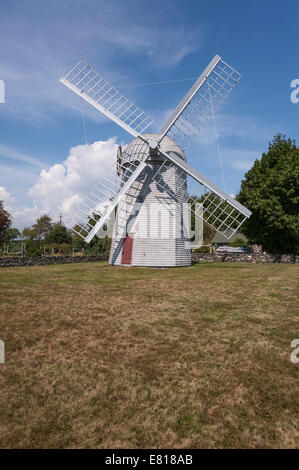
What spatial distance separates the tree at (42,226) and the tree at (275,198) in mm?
49784

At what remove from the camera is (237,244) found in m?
56.0

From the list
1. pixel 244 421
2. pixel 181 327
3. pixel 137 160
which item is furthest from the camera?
pixel 137 160

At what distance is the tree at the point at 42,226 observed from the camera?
68.8m

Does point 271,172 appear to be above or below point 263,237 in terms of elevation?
above

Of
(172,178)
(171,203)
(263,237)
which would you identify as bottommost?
(263,237)

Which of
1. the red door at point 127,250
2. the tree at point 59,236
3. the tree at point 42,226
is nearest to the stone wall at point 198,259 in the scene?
the red door at point 127,250

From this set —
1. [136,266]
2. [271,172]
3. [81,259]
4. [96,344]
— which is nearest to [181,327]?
[96,344]

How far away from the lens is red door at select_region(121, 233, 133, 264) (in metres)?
21.3

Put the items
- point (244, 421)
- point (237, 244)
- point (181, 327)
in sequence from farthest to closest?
point (237, 244)
point (181, 327)
point (244, 421)

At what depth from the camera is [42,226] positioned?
2707 inches

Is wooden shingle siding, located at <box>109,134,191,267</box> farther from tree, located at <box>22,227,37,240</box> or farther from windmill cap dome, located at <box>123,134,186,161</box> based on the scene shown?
tree, located at <box>22,227,37,240</box>

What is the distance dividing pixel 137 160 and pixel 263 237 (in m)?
16.0

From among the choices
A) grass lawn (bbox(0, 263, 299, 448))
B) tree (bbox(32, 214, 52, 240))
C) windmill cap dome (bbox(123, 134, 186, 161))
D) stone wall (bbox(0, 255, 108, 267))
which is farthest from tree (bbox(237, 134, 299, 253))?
tree (bbox(32, 214, 52, 240))

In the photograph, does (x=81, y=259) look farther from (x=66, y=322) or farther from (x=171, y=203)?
(x=66, y=322)
